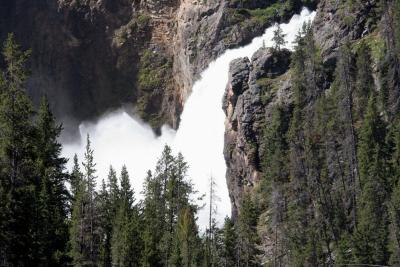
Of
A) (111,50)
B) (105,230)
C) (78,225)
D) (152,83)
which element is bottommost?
(78,225)

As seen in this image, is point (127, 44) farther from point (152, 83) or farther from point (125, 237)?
point (125, 237)

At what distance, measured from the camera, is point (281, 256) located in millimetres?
60562

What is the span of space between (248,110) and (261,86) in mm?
3146

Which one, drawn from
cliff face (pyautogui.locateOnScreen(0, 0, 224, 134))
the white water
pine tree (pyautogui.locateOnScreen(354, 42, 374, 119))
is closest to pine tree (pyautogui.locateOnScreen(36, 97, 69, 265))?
pine tree (pyautogui.locateOnScreen(354, 42, 374, 119))

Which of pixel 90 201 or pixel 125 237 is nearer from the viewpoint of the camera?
pixel 125 237

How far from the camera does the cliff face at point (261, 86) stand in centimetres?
7194

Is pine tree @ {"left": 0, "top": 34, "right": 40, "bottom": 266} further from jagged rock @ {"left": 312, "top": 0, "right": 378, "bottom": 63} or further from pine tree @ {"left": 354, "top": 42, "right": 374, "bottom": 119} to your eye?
jagged rock @ {"left": 312, "top": 0, "right": 378, "bottom": 63}

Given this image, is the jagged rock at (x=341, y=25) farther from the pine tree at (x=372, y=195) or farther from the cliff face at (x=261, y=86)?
the pine tree at (x=372, y=195)

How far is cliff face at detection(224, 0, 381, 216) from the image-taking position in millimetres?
71938

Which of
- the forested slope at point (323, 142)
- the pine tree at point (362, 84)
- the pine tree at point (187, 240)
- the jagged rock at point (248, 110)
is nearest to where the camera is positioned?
the forested slope at point (323, 142)

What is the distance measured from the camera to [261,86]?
77.6 meters

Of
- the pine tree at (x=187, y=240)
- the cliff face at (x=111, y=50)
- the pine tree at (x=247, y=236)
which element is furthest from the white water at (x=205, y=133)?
the pine tree at (x=187, y=240)

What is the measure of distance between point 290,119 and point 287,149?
12.3 ft

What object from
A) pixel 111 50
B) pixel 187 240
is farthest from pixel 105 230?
pixel 111 50
